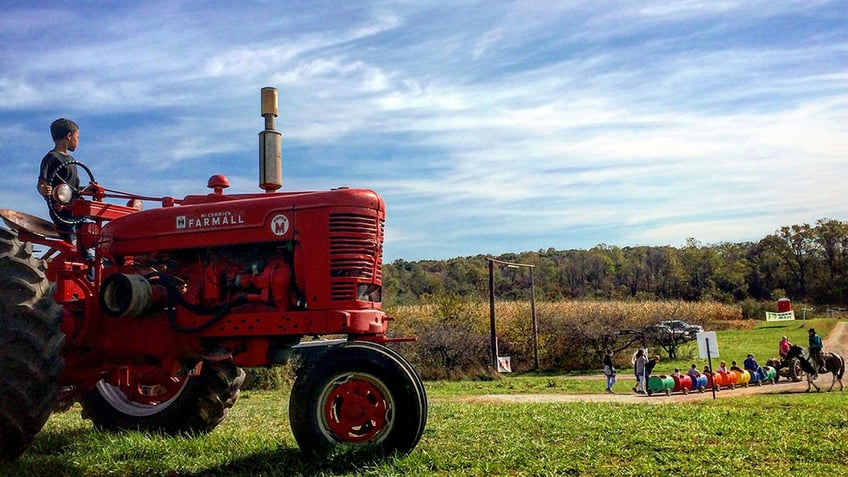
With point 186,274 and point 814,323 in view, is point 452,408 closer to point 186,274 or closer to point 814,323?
point 186,274

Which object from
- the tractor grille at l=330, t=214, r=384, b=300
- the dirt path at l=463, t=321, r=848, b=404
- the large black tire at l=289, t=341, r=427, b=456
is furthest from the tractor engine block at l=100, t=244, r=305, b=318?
the dirt path at l=463, t=321, r=848, b=404

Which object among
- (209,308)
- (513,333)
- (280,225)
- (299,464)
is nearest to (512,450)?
(299,464)

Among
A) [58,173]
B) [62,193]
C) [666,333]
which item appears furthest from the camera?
[666,333]

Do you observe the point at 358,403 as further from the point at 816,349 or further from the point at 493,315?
the point at 493,315

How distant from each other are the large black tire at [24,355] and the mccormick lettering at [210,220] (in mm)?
1258

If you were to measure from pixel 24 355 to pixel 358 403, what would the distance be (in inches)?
102

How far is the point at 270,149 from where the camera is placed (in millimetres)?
7176

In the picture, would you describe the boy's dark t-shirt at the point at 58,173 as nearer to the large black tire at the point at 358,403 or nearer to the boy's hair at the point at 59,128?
the boy's hair at the point at 59,128

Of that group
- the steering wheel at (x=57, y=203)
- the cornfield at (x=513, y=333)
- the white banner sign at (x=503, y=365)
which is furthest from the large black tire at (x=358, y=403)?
the white banner sign at (x=503, y=365)

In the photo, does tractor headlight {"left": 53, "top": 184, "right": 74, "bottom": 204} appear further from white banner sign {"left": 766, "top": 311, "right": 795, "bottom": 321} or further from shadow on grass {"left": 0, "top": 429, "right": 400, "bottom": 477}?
white banner sign {"left": 766, "top": 311, "right": 795, "bottom": 321}

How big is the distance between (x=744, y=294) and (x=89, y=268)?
79891 millimetres

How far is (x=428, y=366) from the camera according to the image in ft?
112

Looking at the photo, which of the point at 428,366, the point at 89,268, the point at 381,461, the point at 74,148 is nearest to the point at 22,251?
the point at 89,268

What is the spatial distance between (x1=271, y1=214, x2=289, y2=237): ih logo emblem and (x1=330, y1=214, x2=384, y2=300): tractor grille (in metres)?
0.43
